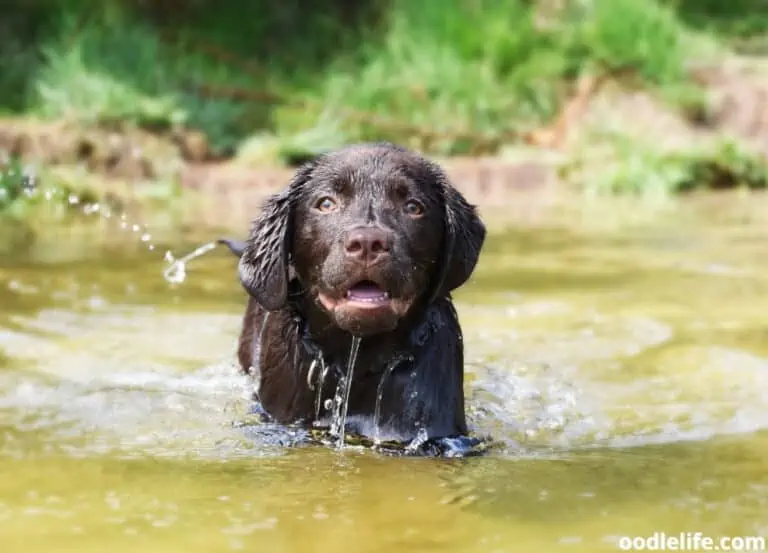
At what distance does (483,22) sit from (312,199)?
12014 mm

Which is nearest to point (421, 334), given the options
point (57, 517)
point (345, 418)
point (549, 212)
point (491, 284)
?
point (345, 418)

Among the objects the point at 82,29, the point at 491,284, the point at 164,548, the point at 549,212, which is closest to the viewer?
the point at 164,548

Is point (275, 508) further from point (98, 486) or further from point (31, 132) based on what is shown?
point (31, 132)

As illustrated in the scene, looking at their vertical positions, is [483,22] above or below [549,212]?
above

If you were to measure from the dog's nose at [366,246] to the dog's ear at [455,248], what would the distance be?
46 cm

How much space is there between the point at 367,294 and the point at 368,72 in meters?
11.8

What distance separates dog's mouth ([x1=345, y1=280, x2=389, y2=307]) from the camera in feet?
14.5

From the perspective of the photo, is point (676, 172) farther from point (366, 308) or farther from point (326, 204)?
point (366, 308)

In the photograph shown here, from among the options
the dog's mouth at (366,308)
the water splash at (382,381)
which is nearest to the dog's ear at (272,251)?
the dog's mouth at (366,308)

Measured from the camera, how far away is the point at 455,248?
188 inches

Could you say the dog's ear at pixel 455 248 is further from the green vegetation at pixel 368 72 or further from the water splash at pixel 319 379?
the green vegetation at pixel 368 72

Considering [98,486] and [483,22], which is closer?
[98,486]

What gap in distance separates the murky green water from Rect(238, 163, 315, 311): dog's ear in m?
0.52

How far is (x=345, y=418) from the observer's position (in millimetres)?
4750
